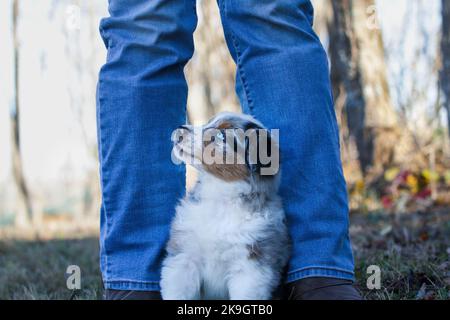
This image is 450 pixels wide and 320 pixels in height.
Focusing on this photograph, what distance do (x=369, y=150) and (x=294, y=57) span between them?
5.41m

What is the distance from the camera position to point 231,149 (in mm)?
2400

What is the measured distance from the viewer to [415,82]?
23.2 feet

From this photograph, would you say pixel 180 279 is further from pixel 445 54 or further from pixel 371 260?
pixel 445 54

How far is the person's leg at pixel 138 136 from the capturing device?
2428 mm

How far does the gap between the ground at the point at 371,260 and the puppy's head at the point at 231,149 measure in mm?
822

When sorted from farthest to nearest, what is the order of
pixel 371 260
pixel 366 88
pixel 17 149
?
1. pixel 17 149
2. pixel 366 88
3. pixel 371 260

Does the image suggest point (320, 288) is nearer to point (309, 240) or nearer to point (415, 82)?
point (309, 240)

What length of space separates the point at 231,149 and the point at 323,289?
26.6 inches

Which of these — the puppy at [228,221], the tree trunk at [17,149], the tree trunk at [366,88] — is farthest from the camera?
the tree trunk at [17,149]

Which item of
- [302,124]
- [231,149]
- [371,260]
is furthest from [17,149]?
[302,124]

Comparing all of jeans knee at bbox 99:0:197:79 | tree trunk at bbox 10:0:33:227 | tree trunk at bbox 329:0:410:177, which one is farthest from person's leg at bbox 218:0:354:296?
tree trunk at bbox 10:0:33:227

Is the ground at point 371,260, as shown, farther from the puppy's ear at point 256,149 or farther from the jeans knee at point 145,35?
the jeans knee at point 145,35

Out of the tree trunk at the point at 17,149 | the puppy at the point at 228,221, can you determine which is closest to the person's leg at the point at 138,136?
the puppy at the point at 228,221

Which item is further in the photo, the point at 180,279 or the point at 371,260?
the point at 371,260
